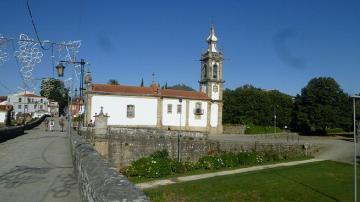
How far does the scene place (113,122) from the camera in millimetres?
45969

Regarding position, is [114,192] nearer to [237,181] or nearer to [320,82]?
[237,181]

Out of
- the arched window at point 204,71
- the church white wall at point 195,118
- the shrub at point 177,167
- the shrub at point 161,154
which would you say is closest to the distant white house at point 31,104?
the arched window at point 204,71

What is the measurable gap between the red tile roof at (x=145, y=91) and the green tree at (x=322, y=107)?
57.7 feet

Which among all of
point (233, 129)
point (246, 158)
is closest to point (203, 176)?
point (246, 158)

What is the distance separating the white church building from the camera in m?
45.5

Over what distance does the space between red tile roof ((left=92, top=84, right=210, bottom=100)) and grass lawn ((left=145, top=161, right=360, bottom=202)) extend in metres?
21.8

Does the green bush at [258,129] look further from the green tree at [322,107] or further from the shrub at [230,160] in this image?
the shrub at [230,160]

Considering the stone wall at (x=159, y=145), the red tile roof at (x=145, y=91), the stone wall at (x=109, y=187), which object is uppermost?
the red tile roof at (x=145, y=91)

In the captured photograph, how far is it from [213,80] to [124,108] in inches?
553

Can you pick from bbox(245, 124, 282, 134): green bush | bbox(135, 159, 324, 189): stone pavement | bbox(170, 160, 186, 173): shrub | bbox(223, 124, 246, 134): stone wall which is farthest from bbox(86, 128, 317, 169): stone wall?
bbox(245, 124, 282, 134): green bush

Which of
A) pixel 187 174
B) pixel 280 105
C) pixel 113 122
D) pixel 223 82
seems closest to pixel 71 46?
pixel 187 174

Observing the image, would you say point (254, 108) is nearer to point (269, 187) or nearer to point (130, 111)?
point (130, 111)

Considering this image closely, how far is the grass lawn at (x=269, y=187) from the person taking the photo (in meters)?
21.5

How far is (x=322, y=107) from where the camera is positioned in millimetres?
59875
